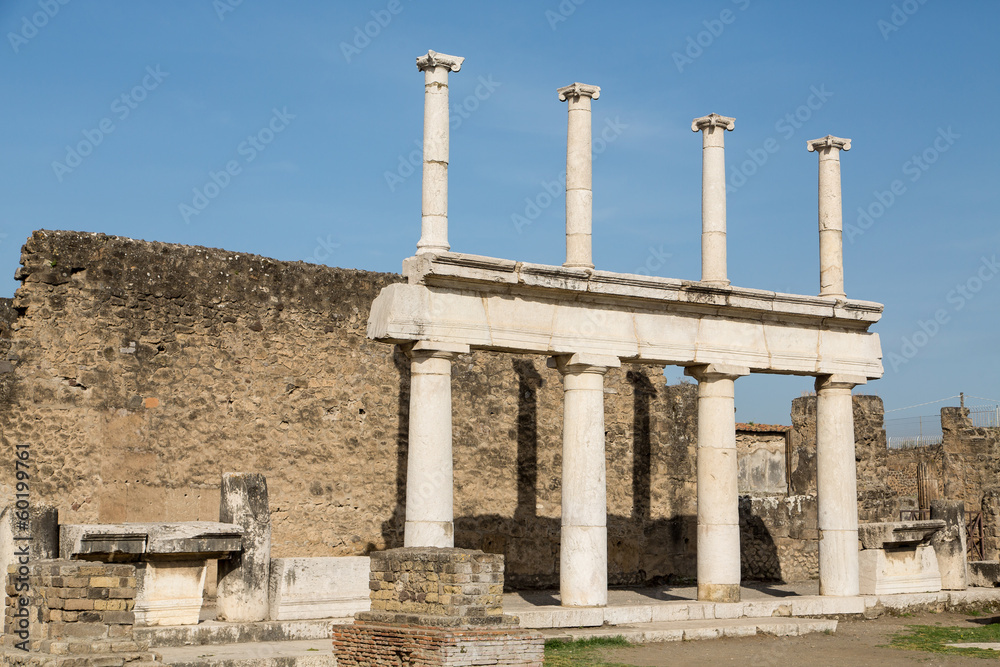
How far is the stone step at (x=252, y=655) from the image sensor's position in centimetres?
957

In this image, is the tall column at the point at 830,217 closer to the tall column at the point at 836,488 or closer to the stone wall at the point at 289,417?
the tall column at the point at 836,488

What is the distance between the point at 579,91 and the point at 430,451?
4456mm

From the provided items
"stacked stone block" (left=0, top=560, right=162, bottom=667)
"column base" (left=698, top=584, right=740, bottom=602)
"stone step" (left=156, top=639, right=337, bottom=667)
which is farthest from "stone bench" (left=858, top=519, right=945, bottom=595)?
"stacked stone block" (left=0, top=560, right=162, bottom=667)

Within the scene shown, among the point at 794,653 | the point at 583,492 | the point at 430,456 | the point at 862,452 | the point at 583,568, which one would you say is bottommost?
the point at 794,653

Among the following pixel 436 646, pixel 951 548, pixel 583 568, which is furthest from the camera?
pixel 951 548

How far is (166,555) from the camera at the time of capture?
11.0m

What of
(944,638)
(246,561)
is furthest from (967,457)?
(246,561)

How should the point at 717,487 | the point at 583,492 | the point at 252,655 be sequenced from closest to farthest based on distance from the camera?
1. the point at 252,655
2. the point at 583,492
3. the point at 717,487

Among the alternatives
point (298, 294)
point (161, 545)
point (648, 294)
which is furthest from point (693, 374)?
point (161, 545)

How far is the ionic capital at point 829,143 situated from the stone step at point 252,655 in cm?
926

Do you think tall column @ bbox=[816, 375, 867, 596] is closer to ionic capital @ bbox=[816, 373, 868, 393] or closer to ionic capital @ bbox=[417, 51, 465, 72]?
ionic capital @ bbox=[816, 373, 868, 393]

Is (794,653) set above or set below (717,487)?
below

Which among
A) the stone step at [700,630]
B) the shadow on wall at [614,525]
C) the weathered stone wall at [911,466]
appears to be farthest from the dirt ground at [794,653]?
the weathered stone wall at [911,466]

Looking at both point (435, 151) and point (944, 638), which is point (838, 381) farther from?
point (435, 151)
